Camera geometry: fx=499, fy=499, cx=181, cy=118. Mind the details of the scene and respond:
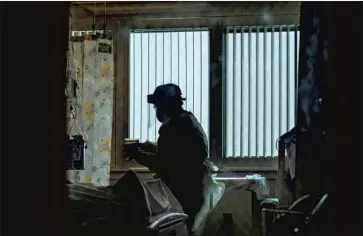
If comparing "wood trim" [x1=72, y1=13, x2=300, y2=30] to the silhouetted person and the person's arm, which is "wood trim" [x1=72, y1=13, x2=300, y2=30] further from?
the person's arm

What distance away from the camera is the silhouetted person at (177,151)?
1551 mm

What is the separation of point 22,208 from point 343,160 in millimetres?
928

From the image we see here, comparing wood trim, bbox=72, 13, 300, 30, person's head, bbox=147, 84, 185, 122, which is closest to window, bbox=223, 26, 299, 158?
wood trim, bbox=72, 13, 300, 30

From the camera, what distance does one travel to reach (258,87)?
156 centimetres

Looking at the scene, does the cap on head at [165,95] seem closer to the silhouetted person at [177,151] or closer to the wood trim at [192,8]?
the silhouetted person at [177,151]

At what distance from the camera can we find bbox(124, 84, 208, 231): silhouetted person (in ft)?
5.09

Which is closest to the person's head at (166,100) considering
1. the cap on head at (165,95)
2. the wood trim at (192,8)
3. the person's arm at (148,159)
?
the cap on head at (165,95)

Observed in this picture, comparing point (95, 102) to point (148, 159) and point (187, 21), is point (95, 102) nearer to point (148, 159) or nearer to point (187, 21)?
point (148, 159)

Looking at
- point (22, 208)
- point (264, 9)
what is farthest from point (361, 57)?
point (22, 208)

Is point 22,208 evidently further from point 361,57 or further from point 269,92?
point 361,57

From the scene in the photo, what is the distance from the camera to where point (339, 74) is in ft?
4.74

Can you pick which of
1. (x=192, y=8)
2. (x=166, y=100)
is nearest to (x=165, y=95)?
(x=166, y=100)

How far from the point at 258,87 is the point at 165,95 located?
291 mm

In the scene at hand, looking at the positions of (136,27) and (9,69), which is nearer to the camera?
(9,69)
